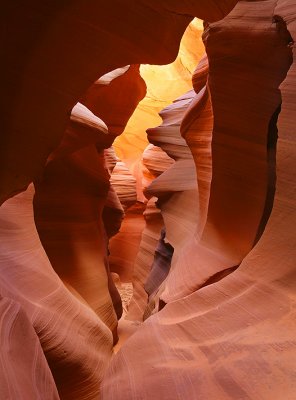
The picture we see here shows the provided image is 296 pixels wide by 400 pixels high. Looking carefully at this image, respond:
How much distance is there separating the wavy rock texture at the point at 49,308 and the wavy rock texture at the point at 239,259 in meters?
0.82

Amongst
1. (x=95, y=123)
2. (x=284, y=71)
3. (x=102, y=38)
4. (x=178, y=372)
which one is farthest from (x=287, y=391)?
(x=95, y=123)

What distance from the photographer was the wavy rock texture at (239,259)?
155 cm

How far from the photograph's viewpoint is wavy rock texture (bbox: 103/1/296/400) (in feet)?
5.09

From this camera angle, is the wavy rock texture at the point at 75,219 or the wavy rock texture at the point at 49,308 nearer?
the wavy rock texture at the point at 49,308

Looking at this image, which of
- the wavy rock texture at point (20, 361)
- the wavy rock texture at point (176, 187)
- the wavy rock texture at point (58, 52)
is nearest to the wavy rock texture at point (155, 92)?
the wavy rock texture at point (176, 187)

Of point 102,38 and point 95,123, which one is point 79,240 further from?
point 102,38

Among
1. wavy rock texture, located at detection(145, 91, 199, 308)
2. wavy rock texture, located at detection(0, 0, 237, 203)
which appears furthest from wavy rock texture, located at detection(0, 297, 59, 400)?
wavy rock texture, located at detection(145, 91, 199, 308)

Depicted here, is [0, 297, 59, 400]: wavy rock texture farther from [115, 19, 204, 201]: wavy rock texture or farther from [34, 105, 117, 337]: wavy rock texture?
[115, 19, 204, 201]: wavy rock texture

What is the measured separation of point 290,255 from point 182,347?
63cm

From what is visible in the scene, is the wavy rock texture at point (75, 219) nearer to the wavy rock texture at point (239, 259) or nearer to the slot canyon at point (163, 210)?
the slot canyon at point (163, 210)

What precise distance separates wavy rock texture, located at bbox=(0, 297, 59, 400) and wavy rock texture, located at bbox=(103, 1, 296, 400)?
0.36 metres

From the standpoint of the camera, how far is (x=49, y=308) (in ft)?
9.92

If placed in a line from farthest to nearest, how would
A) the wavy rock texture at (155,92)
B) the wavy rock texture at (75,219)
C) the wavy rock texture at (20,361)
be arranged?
the wavy rock texture at (155,92) < the wavy rock texture at (75,219) < the wavy rock texture at (20,361)

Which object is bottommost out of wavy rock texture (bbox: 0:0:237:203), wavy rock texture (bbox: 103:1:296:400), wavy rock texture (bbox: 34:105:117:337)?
wavy rock texture (bbox: 34:105:117:337)
